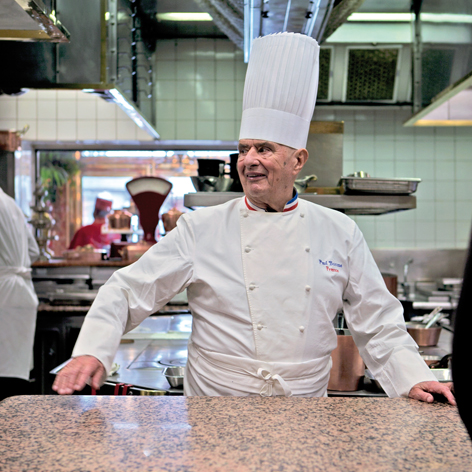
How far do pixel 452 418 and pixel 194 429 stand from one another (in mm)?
496

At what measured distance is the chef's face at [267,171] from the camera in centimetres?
145

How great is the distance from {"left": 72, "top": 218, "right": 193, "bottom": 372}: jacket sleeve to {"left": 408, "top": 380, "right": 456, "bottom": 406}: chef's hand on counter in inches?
24.9

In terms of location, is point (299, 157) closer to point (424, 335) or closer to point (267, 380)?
point (267, 380)

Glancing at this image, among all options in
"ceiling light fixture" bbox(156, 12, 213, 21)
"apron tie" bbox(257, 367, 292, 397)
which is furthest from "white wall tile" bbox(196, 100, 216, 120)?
"apron tie" bbox(257, 367, 292, 397)

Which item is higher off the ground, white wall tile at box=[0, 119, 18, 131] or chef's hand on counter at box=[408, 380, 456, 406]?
white wall tile at box=[0, 119, 18, 131]

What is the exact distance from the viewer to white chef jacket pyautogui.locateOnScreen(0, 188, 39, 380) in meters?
3.01

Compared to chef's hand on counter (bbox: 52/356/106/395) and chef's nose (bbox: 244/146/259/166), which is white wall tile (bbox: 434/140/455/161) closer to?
chef's nose (bbox: 244/146/259/166)

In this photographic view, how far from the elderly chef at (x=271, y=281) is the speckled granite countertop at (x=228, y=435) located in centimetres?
22

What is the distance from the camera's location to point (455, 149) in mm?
4824

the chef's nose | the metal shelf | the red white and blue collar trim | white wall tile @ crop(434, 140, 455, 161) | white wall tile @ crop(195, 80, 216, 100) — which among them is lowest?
the red white and blue collar trim

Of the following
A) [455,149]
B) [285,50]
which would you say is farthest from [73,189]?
[285,50]

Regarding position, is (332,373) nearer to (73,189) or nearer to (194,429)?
(194,429)

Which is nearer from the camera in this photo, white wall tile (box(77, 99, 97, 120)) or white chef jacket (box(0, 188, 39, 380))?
white chef jacket (box(0, 188, 39, 380))

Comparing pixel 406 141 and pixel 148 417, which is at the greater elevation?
pixel 406 141
